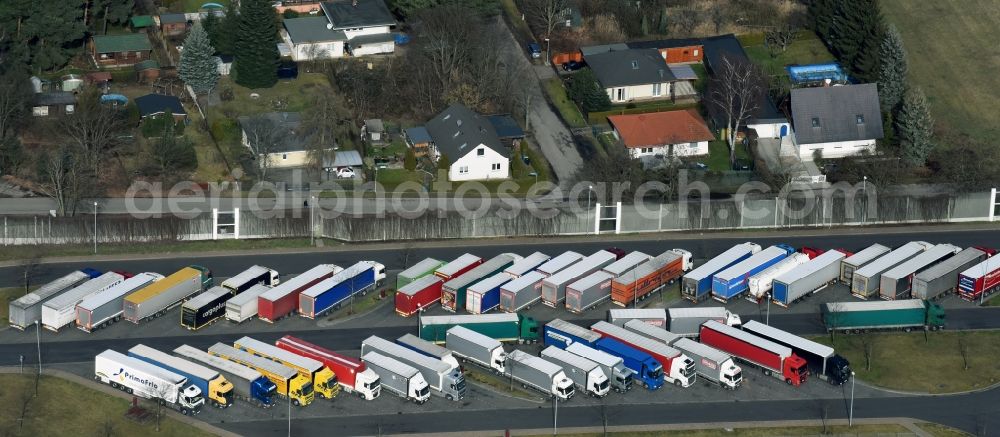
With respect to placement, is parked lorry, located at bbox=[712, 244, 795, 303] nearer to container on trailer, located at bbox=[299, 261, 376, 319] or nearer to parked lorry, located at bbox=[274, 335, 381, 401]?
container on trailer, located at bbox=[299, 261, 376, 319]

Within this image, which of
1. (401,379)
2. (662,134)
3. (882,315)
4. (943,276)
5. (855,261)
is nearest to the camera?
(401,379)

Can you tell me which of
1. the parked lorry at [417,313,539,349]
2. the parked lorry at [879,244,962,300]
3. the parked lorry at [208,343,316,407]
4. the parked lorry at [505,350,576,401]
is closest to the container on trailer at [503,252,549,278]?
the parked lorry at [417,313,539,349]

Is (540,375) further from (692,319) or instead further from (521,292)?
(692,319)

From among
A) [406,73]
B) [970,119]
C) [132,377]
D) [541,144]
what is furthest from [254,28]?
[970,119]

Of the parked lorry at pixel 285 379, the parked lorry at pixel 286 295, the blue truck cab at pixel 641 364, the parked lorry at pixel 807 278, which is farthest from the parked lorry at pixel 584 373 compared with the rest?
the parked lorry at pixel 286 295

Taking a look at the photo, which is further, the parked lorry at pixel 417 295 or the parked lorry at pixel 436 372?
the parked lorry at pixel 417 295

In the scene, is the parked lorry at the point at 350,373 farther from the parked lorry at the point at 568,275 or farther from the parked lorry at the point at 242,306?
the parked lorry at the point at 568,275

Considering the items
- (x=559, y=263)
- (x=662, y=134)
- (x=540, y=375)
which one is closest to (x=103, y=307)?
(x=540, y=375)
